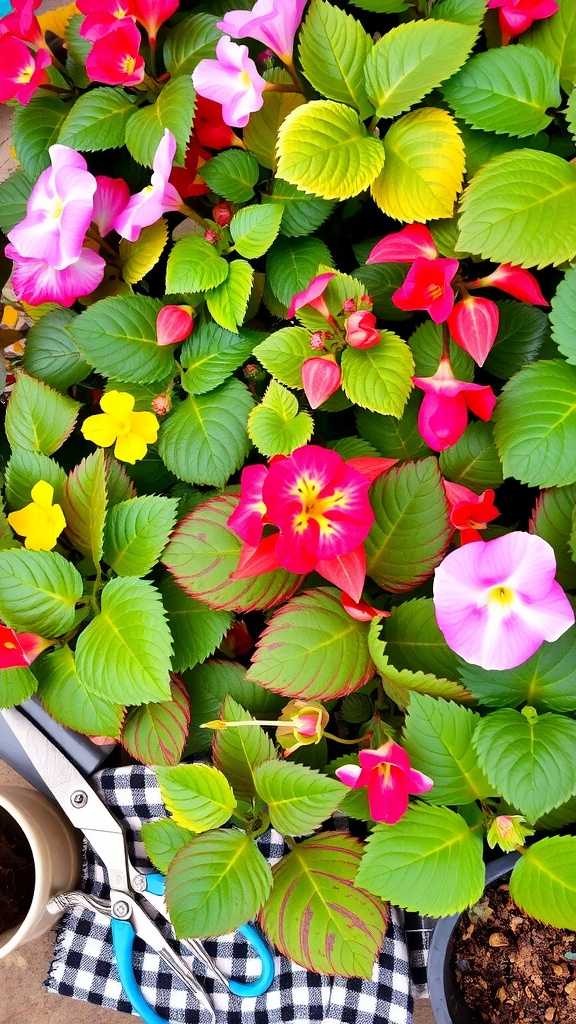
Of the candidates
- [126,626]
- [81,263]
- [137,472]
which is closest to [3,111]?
[81,263]

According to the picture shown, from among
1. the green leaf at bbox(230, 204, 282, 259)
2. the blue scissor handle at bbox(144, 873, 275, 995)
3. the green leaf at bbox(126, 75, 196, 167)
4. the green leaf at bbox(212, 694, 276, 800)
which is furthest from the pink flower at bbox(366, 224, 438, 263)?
the blue scissor handle at bbox(144, 873, 275, 995)

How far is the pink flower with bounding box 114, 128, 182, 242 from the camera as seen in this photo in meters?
0.72

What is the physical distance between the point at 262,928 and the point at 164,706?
23cm

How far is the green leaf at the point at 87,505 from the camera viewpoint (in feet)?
2.57

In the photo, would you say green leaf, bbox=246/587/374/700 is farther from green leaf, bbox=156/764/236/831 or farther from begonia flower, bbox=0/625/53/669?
begonia flower, bbox=0/625/53/669

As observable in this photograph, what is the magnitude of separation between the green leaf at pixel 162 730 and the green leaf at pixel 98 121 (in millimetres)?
548

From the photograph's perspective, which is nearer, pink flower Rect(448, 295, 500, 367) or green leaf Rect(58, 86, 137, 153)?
pink flower Rect(448, 295, 500, 367)

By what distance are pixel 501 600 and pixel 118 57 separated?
604 mm

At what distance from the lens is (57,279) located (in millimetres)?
818

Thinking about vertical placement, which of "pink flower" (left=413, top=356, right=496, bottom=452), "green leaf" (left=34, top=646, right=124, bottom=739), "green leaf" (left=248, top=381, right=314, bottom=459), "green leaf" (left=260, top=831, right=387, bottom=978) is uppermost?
"pink flower" (left=413, top=356, right=496, bottom=452)

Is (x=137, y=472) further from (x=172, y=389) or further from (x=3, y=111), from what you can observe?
(x=3, y=111)

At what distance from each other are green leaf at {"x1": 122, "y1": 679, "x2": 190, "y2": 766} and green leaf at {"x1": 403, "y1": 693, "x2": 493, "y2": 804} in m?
0.22

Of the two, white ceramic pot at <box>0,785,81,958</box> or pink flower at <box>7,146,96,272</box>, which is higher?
pink flower at <box>7,146,96,272</box>

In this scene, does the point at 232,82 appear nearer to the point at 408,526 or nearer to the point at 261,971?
the point at 408,526
